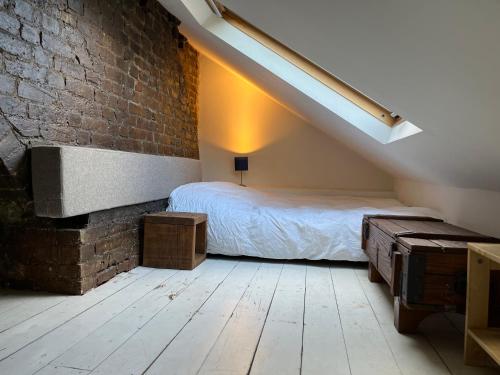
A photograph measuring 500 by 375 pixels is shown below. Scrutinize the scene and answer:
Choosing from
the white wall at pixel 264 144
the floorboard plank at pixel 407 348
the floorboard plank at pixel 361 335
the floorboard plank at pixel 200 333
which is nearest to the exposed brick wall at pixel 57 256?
the floorboard plank at pixel 200 333

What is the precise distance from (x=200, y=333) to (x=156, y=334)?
20 centimetres

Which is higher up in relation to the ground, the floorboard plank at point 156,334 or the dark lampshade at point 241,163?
the dark lampshade at point 241,163

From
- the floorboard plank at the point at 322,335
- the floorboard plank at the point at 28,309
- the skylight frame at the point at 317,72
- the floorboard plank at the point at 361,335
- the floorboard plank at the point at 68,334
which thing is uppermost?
the skylight frame at the point at 317,72

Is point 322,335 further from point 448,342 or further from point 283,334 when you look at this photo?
point 448,342

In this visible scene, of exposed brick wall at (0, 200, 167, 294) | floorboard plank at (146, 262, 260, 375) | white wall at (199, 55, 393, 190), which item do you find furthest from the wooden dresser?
white wall at (199, 55, 393, 190)

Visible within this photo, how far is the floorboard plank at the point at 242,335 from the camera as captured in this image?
1371 mm

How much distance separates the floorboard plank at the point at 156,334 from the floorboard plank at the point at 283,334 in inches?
16.0

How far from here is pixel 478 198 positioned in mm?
2207

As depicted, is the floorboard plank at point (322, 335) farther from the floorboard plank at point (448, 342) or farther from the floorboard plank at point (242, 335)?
the floorboard plank at point (448, 342)

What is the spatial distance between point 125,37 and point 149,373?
2.43m

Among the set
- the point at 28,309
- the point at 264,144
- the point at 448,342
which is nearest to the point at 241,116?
the point at 264,144

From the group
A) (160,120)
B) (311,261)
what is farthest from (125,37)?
(311,261)

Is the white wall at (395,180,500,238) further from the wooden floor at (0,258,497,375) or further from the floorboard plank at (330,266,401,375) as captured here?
the floorboard plank at (330,266,401,375)

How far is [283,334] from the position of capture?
1.66 m
